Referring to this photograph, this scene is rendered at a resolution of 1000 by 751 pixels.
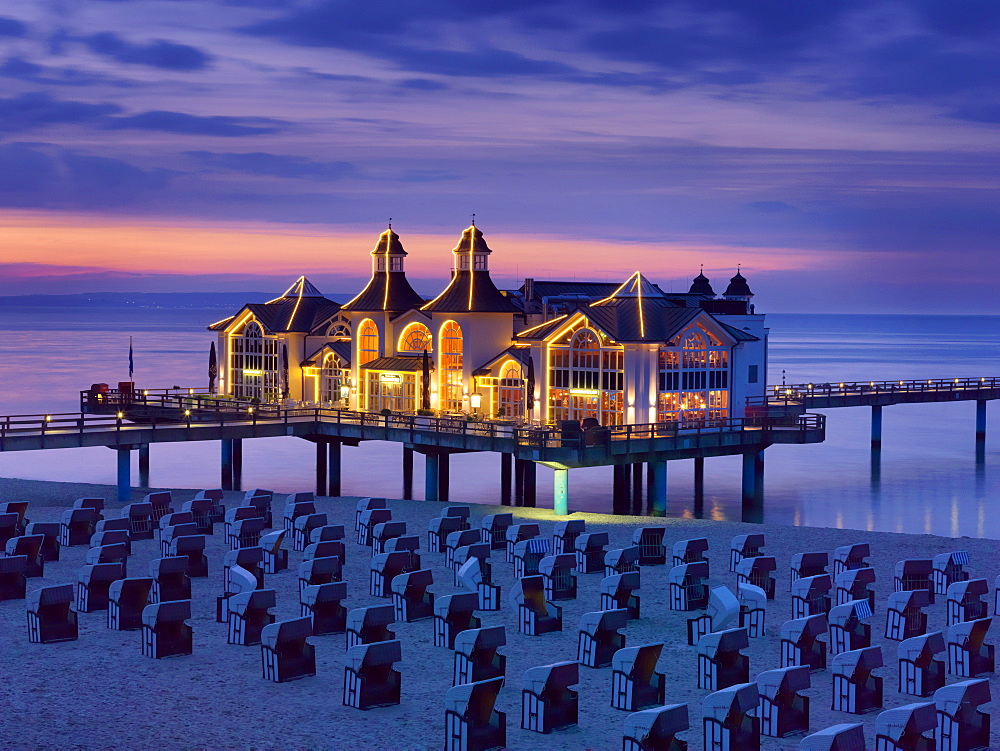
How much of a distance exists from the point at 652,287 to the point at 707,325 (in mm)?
3113

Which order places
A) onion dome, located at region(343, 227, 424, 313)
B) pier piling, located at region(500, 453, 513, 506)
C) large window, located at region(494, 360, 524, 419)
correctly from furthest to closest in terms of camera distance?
onion dome, located at region(343, 227, 424, 313) < pier piling, located at region(500, 453, 513, 506) < large window, located at region(494, 360, 524, 419)

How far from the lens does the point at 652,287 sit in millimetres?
42719

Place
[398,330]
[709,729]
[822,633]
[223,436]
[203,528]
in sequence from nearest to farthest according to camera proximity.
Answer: [709,729] < [822,633] < [203,528] < [223,436] < [398,330]

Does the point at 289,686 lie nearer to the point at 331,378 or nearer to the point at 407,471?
the point at 407,471

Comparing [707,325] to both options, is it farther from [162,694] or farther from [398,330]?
[162,694]

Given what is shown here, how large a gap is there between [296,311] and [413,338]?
673 centimetres

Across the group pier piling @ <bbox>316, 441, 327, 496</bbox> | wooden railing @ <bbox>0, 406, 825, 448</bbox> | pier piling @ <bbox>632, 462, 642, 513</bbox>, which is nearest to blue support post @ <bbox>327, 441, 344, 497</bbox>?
pier piling @ <bbox>316, 441, 327, 496</bbox>

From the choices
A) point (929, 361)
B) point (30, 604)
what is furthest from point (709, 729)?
point (929, 361)

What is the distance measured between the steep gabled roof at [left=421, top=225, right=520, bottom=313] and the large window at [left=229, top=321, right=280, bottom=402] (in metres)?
8.53

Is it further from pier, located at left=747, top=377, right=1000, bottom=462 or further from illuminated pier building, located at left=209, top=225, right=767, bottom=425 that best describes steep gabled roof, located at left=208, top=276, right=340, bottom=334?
pier, located at left=747, top=377, right=1000, bottom=462

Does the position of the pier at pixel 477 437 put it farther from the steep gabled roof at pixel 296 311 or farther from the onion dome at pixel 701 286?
the onion dome at pixel 701 286

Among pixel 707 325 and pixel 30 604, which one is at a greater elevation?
pixel 707 325

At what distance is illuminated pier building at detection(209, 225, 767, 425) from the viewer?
3991cm

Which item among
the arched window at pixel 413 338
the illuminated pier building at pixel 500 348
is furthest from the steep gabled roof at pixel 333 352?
the arched window at pixel 413 338
